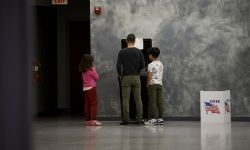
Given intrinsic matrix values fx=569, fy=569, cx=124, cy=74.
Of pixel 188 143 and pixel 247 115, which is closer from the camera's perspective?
pixel 188 143

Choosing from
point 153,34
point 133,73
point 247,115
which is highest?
point 153,34

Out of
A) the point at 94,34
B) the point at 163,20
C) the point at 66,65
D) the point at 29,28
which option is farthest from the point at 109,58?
the point at 29,28

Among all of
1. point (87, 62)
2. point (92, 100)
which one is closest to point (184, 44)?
point (87, 62)

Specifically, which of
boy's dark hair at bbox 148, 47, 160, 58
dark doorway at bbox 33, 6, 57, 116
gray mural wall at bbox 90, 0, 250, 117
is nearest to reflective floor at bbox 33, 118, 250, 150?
boy's dark hair at bbox 148, 47, 160, 58

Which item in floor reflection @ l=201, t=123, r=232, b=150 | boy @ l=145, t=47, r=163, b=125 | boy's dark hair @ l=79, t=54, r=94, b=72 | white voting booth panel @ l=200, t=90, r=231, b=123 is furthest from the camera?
white voting booth panel @ l=200, t=90, r=231, b=123

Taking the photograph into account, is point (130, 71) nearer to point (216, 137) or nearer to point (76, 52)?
point (216, 137)

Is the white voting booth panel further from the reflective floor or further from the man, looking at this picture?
the man

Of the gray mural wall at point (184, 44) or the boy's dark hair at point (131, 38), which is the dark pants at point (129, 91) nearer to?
the boy's dark hair at point (131, 38)

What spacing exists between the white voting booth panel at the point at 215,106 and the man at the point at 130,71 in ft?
5.32

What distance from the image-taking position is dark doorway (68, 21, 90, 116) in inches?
702

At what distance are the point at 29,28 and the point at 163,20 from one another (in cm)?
1171

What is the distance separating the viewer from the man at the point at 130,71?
1130 cm

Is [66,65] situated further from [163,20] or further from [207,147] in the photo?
[207,147]

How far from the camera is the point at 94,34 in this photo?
13.1m
